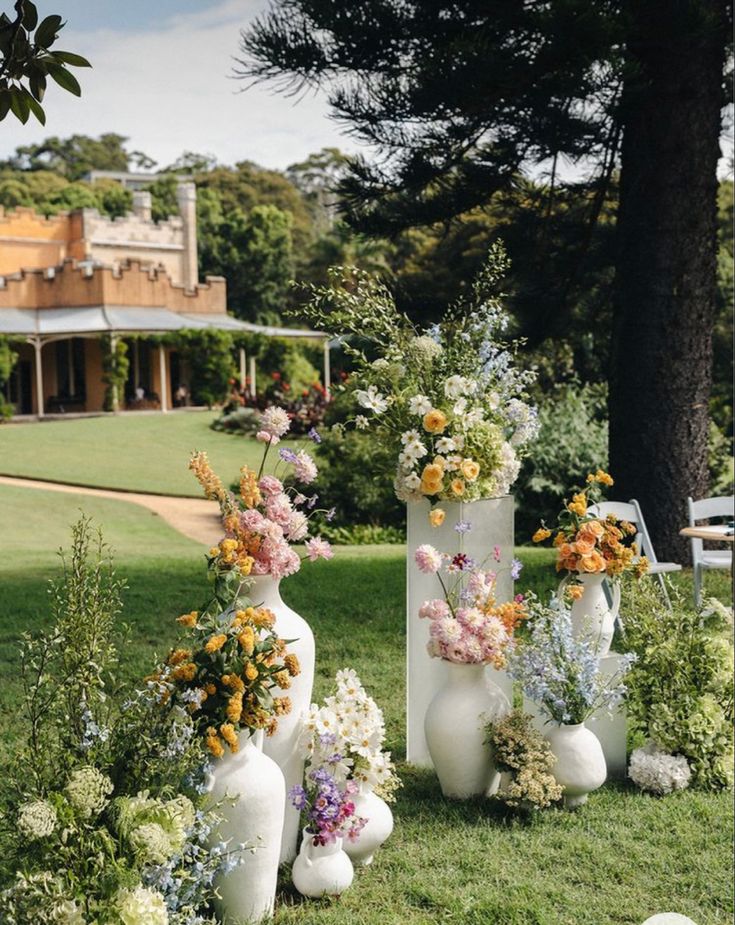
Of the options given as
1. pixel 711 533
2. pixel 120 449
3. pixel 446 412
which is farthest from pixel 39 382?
pixel 711 533

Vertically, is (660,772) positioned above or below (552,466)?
below

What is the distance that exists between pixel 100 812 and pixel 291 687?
2.41 feet

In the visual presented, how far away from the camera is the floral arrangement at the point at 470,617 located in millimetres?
3559

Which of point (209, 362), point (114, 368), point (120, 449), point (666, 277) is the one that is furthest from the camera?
point (666, 277)

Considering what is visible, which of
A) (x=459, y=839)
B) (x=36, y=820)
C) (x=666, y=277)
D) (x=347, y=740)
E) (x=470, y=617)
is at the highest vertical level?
(x=666, y=277)

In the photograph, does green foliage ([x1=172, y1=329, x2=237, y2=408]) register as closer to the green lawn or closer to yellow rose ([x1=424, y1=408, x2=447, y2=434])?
the green lawn

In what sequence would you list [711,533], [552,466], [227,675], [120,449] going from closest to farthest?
1. [227,675]
2. [120,449]
3. [711,533]
4. [552,466]

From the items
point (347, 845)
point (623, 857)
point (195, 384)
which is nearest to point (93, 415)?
point (195, 384)

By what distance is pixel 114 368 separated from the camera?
464cm

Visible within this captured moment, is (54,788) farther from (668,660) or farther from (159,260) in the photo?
(159,260)

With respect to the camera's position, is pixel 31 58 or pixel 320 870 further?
pixel 320 870

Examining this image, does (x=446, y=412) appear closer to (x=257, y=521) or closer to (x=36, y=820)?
(x=257, y=521)

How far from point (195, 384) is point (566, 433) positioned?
17.3 ft

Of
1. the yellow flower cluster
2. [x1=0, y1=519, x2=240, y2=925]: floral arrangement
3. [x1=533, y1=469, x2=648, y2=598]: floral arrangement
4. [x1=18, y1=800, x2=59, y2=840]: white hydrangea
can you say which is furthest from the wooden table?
[x1=18, y1=800, x2=59, y2=840]: white hydrangea
